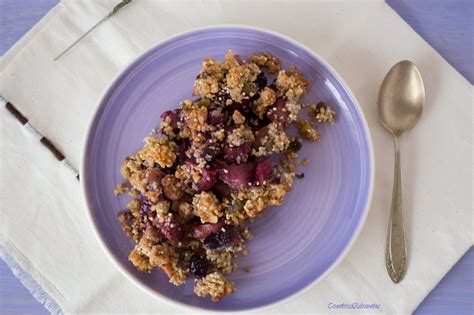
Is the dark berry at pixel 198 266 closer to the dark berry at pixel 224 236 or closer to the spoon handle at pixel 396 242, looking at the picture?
the dark berry at pixel 224 236

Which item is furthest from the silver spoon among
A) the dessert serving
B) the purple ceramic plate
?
the dessert serving

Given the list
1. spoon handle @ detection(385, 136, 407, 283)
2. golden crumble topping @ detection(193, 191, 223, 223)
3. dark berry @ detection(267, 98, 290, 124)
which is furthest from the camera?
spoon handle @ detection(385, 136, 407, 283)

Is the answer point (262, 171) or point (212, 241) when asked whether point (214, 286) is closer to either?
point (212, 241)

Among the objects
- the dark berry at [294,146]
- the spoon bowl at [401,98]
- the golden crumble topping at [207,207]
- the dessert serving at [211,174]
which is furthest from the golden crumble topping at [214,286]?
the spoon bowl at [401,98]

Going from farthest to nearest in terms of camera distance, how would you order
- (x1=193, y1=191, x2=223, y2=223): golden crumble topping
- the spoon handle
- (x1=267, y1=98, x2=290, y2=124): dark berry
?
the spoon handle, (x1=267, y1=98, x2=290, y2=124): dark berry, (x1=193, y1=191, x2=223, y2=223): golden crumble topping

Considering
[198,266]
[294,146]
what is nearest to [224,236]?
[198,266]

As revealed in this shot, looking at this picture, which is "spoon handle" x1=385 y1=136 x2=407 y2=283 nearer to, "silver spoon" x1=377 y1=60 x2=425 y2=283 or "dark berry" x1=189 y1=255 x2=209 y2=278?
"silver spoon" x1=377 y1=60 x2=425 y2=283
